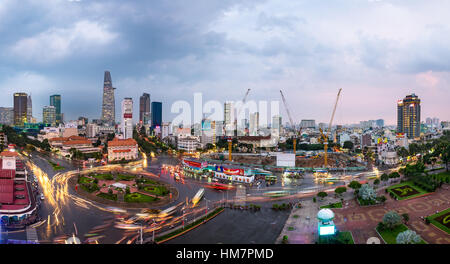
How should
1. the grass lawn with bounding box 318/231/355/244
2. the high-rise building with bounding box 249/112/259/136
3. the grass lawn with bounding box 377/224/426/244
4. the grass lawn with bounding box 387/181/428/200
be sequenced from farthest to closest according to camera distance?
1. the high-rise building with bounding box 249/112/259/136
2. the grass lawn with bounding box 387/181/428/200
3. the grass lawn with bounding box 377/224/426/244
4. the grass lawn with bounding box 318/231/355/244

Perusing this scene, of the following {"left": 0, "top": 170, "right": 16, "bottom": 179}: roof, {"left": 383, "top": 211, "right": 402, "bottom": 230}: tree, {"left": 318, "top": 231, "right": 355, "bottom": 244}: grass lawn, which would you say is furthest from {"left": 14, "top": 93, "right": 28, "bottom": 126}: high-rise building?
{"left": 383, "top": 211, "right": 402, "bottom": 230}: tree

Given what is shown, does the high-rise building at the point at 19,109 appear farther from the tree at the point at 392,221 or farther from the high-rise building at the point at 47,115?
the tree at the point at 392,221

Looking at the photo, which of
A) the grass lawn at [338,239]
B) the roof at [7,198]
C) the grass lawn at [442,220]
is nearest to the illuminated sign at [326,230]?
the grass lawn at [338,239]

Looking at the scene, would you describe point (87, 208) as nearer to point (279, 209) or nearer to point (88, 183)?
point (88, 183)

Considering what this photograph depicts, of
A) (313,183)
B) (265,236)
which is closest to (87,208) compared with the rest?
(265,236)

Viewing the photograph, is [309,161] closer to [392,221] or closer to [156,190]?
[156,190]

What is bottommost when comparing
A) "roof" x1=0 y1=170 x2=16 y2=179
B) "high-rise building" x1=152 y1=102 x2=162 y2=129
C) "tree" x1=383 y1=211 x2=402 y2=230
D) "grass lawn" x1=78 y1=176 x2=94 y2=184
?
"grass lawn" x1=78 y1=176 x2=94 y2=184

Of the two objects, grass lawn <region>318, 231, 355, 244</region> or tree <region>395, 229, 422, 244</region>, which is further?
grass lawn <region>318, 231, 355, 244</region>

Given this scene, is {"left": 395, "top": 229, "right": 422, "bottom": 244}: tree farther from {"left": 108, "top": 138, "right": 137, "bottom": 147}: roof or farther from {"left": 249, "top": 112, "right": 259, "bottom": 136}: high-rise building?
{"left": 249, "top": 112, "right": 259, "bottom": 136}: high-rise building
